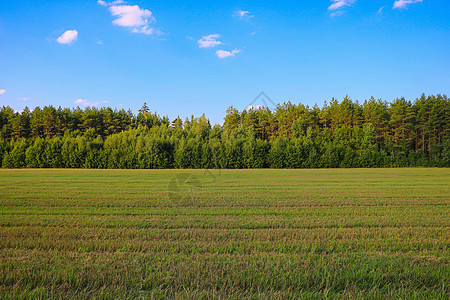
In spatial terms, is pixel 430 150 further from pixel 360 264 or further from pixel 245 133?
pixel 360 264

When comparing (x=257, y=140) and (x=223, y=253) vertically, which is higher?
(x=257, y=140)

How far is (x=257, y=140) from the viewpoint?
196ft

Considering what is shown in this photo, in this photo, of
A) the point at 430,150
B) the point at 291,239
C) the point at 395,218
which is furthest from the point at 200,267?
the point at 430,150

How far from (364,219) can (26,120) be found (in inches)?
3451

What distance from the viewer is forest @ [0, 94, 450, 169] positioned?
5678cm

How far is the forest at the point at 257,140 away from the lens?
56781mm

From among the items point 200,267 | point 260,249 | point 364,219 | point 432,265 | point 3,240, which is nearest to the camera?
point 200,267

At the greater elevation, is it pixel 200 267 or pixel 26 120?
pixel 26 120

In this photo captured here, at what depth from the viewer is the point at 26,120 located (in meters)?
72.2

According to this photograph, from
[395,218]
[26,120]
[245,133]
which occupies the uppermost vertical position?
[26,120]

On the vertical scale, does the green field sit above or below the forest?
below

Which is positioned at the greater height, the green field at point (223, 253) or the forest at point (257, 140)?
the forest at point (257, 140)

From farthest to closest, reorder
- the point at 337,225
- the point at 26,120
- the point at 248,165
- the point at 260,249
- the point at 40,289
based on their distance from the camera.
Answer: the point at 26,120
the point at 248,165
the point at 337,225
the point at 260,249
the point at 40,289

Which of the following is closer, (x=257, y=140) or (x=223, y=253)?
(x=223, y=253)
